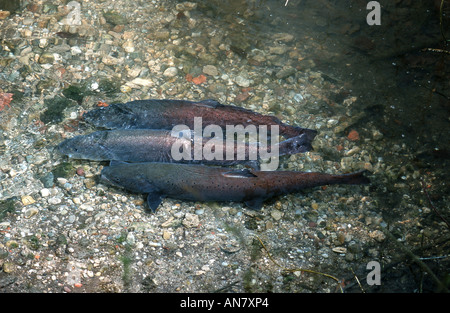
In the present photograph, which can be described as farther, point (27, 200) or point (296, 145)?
point (296, 145)

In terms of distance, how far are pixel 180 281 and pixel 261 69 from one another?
13.4ft

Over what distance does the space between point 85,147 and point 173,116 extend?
1256mm

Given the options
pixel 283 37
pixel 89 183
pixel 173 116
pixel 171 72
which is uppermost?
pixel 283 37

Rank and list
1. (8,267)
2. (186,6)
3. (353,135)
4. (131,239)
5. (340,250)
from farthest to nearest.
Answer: (186,6)
(353,135)
(340,250)
(131,239)
(8,267)

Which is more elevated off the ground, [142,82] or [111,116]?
[142,82]

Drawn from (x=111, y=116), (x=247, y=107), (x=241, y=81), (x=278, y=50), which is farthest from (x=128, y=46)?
(x=278, y=50)

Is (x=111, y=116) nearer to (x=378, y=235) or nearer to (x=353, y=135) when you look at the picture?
(x=353, y=135)

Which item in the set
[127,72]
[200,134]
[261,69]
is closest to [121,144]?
[200,134]

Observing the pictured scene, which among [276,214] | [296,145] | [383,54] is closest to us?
[276,214]

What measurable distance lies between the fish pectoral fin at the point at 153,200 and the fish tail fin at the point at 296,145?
1.78 meters

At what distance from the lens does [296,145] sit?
5.46m

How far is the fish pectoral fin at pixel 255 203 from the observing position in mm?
4926

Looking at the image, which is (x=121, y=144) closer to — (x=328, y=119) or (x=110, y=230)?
(x=110, y=230)

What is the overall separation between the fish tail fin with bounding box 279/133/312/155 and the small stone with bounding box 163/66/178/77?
241cm
